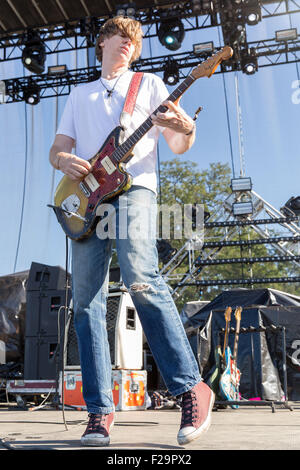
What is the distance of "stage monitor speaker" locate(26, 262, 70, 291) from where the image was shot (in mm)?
5910

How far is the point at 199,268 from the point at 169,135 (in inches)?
395

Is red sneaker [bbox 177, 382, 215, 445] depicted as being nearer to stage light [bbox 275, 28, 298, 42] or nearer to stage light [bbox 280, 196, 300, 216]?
stage light [bbox 275, 28, 298, 42]

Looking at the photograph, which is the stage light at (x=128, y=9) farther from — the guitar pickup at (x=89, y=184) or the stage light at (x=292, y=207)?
the guitar pickup at (x=89, y=184)

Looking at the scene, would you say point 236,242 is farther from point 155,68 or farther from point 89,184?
point 89,184

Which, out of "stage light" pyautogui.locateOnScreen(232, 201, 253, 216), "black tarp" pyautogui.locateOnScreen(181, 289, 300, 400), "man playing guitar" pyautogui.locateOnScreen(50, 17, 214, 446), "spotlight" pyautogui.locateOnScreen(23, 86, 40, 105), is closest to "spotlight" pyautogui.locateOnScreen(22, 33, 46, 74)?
"spotlight" pyautogui.locateOnScreen(23, 86, 40, 105)

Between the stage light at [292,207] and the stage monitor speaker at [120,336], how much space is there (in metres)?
7.82

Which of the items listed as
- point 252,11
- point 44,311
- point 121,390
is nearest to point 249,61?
point 252,11

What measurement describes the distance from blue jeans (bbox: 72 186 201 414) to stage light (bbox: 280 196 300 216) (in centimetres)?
1053

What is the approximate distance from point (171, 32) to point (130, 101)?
8317 millimetres

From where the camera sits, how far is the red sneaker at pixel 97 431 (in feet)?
5.50

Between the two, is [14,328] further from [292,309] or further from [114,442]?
[114,442]

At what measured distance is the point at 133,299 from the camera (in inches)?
69.4

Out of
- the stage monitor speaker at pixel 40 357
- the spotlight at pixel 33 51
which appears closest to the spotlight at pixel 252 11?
the spotlight at pixel 33 51
